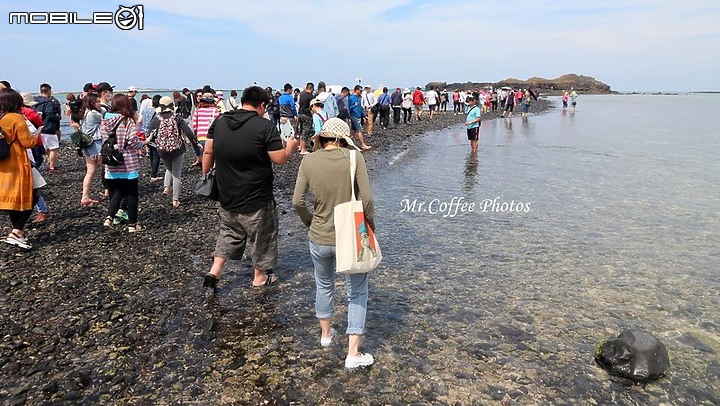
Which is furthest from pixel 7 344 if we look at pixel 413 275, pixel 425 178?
pixel 425 178

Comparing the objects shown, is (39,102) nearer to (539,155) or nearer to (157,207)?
(157,207)

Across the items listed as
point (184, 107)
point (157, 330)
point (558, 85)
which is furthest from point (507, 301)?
point (558, 85)

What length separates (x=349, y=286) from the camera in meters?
4.46

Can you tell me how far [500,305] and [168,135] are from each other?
6827mm

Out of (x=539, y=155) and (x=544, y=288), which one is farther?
(x=539, y=155)

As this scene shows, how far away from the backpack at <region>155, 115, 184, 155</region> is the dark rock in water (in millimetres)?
8026

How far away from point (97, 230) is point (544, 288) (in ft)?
24.8

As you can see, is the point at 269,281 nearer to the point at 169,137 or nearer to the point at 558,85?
the point at 169,137

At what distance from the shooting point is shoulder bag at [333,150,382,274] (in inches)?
164

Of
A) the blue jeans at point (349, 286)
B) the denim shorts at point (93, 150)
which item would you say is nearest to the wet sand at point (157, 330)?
the blue jeans at point (349, 286)

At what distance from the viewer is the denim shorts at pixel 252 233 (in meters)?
5.75

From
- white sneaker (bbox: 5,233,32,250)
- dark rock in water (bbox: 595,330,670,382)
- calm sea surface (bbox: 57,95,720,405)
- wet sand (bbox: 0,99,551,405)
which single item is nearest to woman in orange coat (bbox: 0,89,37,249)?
white sneaker (bbox: 5,233,32,250)

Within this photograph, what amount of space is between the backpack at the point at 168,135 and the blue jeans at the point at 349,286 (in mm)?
5907

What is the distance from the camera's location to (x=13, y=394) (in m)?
4.09
